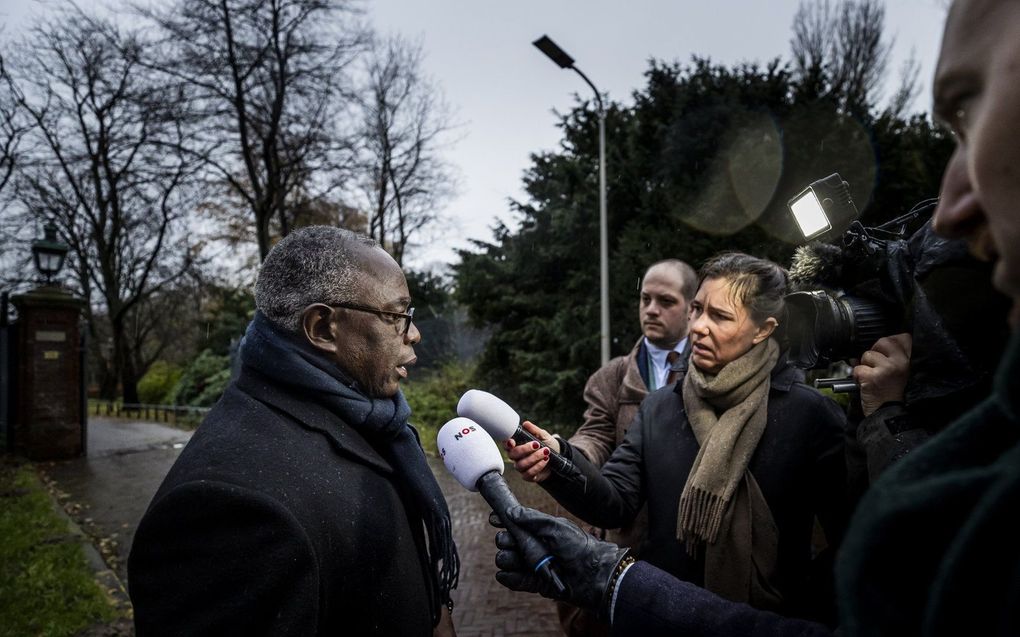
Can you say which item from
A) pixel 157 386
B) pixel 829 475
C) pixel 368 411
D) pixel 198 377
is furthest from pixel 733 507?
pixel 157 386

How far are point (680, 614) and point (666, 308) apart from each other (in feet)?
8.39

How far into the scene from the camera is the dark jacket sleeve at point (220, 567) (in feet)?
4.14

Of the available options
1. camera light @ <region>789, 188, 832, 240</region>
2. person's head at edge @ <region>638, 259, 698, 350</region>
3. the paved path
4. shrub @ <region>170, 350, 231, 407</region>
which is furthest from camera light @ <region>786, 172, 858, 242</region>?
shrub @ <region>170, 350, 231, 407</region>

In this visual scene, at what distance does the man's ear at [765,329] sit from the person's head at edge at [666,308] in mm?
1327

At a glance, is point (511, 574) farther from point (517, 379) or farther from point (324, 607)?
point (517, 379)

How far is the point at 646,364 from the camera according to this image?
11.8ft

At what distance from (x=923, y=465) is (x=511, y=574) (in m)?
0.96

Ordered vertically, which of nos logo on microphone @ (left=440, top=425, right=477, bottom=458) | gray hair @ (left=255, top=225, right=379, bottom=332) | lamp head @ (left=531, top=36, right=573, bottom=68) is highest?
lamp head @ (left=531, top=36, right=573, bottom=68)

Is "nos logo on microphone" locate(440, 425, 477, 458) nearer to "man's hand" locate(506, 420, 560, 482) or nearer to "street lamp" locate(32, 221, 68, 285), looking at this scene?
"man's hand" locate(506, 420, 560, 482)

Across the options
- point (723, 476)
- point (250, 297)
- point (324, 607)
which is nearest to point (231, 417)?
point (324, 607)

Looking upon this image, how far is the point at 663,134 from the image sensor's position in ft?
30.8

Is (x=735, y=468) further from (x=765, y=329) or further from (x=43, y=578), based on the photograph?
(x=43, y=578)

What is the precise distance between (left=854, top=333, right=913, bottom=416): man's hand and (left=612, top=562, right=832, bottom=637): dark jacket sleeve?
665mm

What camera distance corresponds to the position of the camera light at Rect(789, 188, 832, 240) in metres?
1.61
